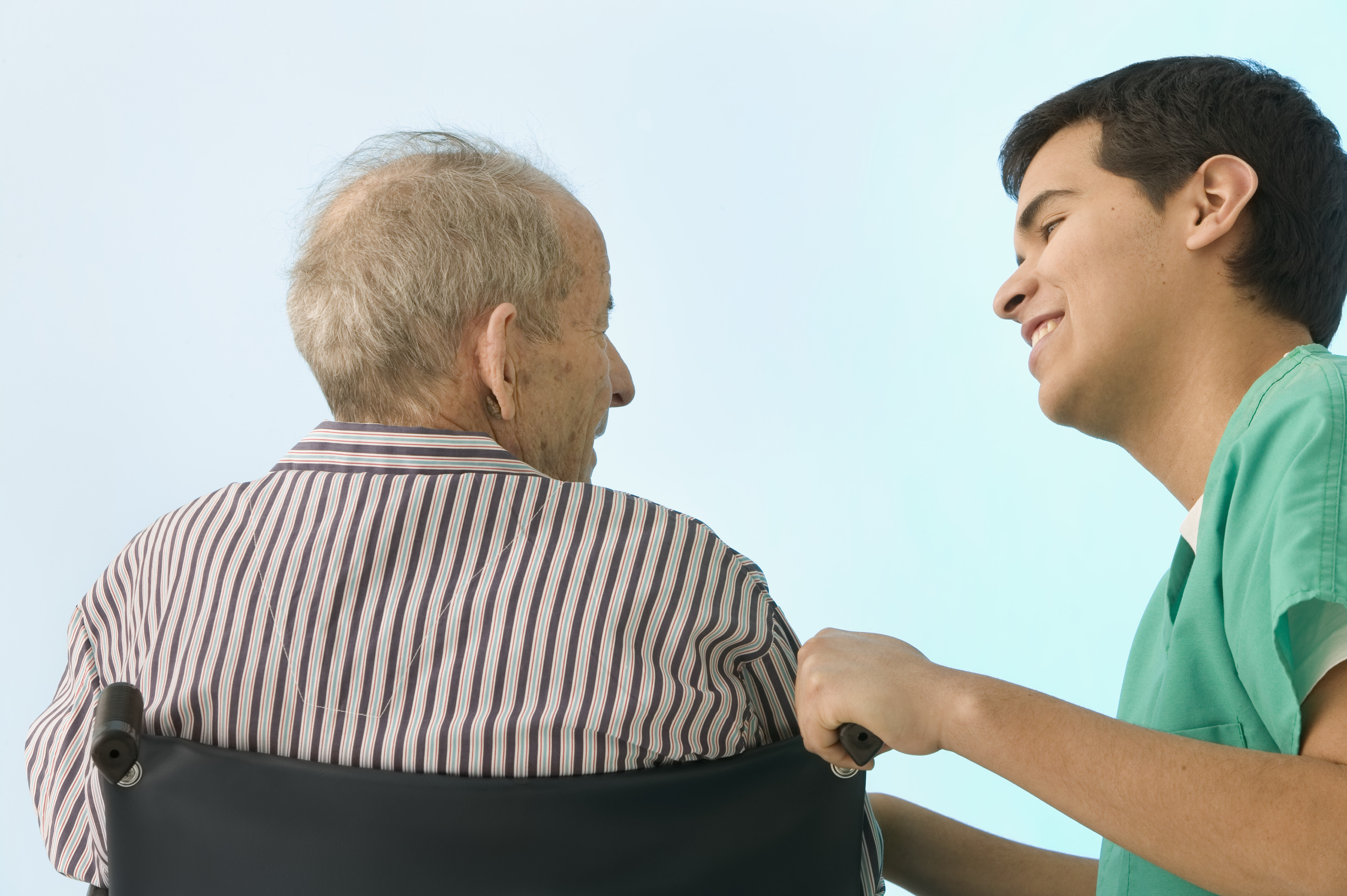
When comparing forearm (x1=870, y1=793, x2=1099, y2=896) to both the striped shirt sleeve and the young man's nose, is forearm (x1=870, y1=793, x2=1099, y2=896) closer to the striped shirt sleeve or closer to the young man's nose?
the young man's nose

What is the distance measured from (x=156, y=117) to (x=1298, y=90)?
2159mm

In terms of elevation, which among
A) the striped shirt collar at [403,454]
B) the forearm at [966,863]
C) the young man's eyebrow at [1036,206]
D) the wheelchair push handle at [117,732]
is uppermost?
the young man's eyebrow at [1036,206]

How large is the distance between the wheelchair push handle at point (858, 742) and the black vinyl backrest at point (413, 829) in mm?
68

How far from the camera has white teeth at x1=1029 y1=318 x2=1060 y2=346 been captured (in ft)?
3.92

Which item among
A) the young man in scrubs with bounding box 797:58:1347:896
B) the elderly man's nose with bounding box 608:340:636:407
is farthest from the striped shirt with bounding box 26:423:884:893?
the elderly man's nose with bounding box 608:340:636:407

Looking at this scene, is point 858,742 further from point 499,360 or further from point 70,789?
point 70,789

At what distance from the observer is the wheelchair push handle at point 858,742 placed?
77cm

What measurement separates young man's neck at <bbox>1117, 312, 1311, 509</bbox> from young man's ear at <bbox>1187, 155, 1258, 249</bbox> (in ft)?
0.30

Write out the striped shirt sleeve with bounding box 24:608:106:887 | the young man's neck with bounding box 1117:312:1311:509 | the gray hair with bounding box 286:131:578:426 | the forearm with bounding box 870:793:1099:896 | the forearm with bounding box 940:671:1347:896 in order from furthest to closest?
the forearm with bounding box 870:793:1099:896 → the young man's neck with bounding box 1117:312:1311:509 → the gray hair with bounding box 286:131:578:426 → the striped shirt sleeve with bounding box 24:608:106:887 → the forearm with bounding box 940:671:1347:896

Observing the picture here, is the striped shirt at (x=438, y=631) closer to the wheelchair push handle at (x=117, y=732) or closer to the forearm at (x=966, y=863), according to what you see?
the wheelchair push handle at (x=117, y=732)

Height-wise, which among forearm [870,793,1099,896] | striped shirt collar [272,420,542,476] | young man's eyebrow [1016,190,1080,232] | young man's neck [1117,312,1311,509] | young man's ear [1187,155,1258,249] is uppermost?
young man's ear [1187,155,1258,249]

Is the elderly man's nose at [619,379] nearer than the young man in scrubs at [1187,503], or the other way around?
the young man in scrubs at [1187,503]

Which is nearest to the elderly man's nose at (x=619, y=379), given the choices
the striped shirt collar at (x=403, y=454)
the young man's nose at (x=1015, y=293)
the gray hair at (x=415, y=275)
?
the gray hair at (x=415, y=275)

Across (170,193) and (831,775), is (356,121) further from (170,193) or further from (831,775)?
(831,775)
